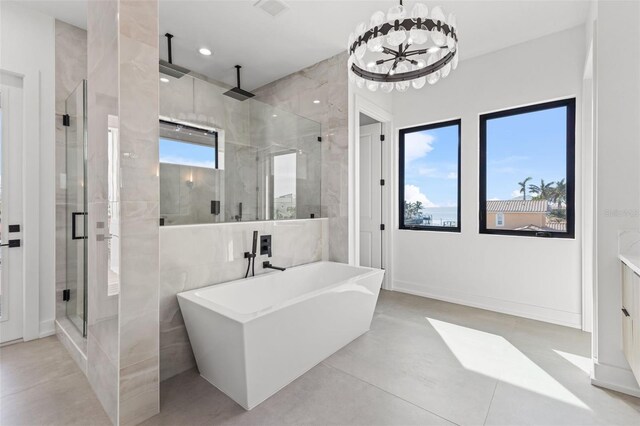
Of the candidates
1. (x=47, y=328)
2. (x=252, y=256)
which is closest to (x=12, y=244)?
(x=47, y=328)

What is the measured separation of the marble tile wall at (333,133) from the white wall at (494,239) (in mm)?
1086

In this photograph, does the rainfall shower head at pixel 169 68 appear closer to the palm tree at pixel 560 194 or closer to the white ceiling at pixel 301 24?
the white ceiling at pixel 301 24

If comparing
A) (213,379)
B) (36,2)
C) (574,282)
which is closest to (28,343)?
(213,379)

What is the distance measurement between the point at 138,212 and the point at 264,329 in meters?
0.93

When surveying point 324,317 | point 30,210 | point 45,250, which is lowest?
point 324,317

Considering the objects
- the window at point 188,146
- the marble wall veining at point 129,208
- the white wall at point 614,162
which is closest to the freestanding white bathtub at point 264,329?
the marble wall veining at point 129,208

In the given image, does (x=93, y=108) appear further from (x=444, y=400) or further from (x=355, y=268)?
(x=444, y=400)

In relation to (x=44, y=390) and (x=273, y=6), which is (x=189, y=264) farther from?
(x=273, y=6)

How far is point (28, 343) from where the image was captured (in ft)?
8.28

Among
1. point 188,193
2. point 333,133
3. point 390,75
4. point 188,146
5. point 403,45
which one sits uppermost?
point 403,45

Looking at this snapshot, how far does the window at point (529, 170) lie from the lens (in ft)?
9.91

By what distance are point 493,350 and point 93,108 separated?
11.2 ft

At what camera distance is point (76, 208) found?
2.55 meters

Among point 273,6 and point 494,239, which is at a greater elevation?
point 273,6
